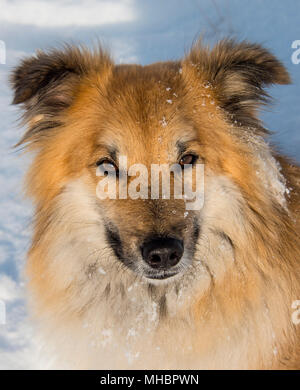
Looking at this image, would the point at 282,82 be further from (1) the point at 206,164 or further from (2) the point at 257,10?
(2) the point at 257,10

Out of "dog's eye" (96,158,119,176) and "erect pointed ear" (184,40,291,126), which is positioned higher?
"erect pointed ear" (184,40,291,126)

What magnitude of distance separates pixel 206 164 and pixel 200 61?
67cm

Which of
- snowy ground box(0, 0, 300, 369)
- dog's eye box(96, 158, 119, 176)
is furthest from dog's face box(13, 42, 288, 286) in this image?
snowy ground box(0, 0, 300, 369)

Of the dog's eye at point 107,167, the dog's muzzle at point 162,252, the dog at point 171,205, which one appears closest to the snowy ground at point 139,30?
the dog at point 171,205

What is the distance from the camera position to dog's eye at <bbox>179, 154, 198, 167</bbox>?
276cm

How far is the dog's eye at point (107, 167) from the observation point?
277 centimetres

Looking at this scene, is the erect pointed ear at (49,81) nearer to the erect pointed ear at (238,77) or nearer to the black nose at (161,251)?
the erect pointed ear at (238,77)

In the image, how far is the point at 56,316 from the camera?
3092 mm

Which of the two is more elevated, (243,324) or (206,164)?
(206,164)

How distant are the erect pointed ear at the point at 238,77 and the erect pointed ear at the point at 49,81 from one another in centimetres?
65

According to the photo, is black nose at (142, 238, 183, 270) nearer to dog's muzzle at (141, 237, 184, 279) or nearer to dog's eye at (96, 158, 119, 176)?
dog's muzzle at (141, 237, 184, 279)

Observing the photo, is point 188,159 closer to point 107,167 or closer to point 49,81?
point 107,167

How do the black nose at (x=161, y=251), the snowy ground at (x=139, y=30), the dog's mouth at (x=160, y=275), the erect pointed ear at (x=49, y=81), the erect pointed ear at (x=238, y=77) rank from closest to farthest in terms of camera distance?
the black nose at (x=161, y=251)
the dog's mouth at (x=160, y=275)
the erect pointed ear at (x=49, y=81)
the erect pointed ear at (x=238, y=77)
the snowy ground at (x=139, y=30)

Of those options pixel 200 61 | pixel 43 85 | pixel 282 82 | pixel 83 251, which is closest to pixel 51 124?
pixel 43 85
